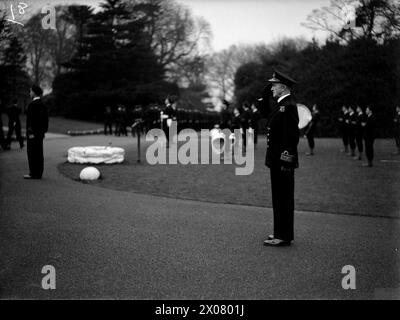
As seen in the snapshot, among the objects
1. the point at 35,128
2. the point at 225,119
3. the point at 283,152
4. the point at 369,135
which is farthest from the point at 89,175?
the point at 369,135

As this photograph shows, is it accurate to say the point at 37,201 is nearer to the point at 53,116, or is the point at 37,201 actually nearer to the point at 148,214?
the point at 148,214

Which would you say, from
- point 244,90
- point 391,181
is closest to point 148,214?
point 391,181

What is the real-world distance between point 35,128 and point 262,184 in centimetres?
605

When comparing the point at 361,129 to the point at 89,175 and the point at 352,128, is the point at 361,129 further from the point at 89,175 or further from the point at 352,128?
the point at 89,175

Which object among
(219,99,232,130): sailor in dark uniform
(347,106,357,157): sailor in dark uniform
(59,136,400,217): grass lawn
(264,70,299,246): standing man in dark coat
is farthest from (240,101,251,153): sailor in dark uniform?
(264,70,299,246): standing man in dark coat

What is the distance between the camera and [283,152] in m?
6.55

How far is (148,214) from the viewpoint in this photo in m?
8.83

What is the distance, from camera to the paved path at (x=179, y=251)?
495 cm

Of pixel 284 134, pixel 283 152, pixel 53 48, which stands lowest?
pixel 283 152

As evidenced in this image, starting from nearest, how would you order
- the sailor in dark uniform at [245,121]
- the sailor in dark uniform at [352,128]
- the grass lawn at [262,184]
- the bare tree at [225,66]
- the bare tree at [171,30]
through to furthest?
the grass lawn at [262,184]
the sailor in dark uniform at [352,128]
the sailor in dark uniform at [245,121]
the bare tree at [171,30]
the bare tree at [225,66]

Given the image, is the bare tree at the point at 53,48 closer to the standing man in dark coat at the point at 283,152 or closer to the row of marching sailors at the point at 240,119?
the row of marching sailors at the point at 240,119

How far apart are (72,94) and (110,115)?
1154 cm

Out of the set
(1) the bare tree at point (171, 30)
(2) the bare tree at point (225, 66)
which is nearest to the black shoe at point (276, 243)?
(1) the bare tree at point (171, 30)

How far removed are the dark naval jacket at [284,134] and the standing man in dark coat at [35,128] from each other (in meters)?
7.60
